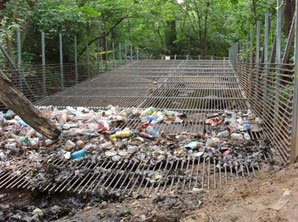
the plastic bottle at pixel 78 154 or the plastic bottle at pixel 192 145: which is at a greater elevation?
the plastic bottle at pixel 192 145

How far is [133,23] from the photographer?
769 inches

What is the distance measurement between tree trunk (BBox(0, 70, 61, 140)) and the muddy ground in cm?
98

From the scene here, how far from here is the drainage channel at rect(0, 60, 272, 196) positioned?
3477mm

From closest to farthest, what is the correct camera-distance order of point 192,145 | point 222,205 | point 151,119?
point 222,205
point 192,145
point 151,119

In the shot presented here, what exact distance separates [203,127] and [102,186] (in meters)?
2.52

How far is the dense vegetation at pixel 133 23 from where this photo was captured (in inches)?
367

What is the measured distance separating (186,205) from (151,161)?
124cm

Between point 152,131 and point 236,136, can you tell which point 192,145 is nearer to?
point 236,136

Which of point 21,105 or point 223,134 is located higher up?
point 21,105

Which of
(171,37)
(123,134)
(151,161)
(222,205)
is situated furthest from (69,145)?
(171,37)

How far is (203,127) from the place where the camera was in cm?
555

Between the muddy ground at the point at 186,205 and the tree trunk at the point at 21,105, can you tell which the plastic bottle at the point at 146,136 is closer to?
the tree trunk at the point at 21,105

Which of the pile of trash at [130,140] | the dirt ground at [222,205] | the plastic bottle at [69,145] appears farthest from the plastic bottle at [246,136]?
the plastic bottle at [69,145]

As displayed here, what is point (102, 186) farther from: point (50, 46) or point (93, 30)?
point (93, 30)
